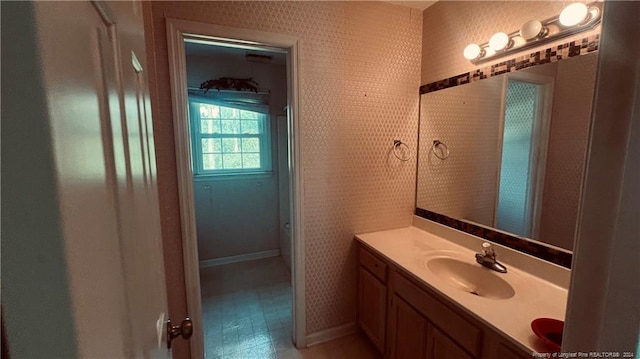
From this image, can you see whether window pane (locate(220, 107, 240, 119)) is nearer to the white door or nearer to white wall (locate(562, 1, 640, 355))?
the white door

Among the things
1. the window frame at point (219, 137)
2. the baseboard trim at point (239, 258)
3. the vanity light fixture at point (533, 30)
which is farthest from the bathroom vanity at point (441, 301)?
the window frame at point (219, 137)

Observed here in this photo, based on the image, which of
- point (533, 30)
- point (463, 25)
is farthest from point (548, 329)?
point (463, 25)

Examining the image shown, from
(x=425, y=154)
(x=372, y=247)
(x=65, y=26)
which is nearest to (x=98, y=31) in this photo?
A: (x=65, y=26)

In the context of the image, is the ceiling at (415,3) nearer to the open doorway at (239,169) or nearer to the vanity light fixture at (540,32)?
the vanity light fixture at (540,32)

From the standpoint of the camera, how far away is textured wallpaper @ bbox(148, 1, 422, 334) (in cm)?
161

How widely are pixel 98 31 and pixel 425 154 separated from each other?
2.01m

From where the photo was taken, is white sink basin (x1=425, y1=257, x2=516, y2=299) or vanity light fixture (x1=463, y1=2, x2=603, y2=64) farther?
white sink basin (x1=425, y1=257, x2=516, y2=299)

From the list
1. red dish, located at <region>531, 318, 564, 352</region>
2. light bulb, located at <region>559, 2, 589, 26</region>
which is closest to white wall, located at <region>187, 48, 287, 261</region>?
light bulb, located at <region>559, 2, 589, 26</region>

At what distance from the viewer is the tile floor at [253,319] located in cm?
192

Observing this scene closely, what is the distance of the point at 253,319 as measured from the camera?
227cm

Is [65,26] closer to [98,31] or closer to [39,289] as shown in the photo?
[98,31]

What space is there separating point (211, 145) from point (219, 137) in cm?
14

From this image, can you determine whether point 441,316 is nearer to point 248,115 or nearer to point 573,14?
point 573,14

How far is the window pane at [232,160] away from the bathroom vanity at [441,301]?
2076 mm
